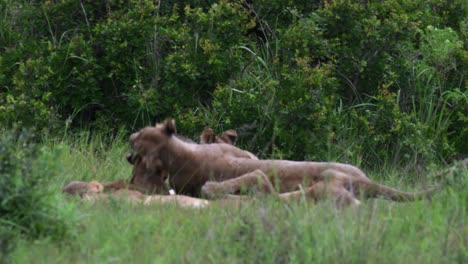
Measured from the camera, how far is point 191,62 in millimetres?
9594

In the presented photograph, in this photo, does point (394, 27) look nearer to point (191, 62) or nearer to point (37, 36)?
point (191, 62)

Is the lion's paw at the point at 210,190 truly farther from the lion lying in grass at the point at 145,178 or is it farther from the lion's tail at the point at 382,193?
the lion's tail at the point at 382,193

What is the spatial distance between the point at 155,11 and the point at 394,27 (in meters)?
2.39

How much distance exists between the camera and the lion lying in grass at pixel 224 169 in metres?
6.62

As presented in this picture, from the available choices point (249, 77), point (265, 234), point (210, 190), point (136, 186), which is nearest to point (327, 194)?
point (210, 190)

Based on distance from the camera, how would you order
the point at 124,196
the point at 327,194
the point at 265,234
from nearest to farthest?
1. the point at 265,234
2. the point at 327,194
3. the point at 124,196

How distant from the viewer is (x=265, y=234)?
5078 mm

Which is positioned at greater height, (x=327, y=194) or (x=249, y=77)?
(x=327, y=194)

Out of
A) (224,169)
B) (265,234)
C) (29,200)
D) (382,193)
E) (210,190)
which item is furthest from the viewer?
(224,169)

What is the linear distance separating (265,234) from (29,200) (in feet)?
4.23

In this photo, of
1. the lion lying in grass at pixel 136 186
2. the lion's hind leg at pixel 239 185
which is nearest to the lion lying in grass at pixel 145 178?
the lion lying in grass at pixel 136 186

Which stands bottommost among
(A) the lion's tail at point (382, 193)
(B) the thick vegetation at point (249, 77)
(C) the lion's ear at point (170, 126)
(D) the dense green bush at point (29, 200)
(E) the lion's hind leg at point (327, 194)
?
(B) the thick vegetation at point (249, 77)

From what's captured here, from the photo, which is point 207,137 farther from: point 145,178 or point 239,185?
point 239,185

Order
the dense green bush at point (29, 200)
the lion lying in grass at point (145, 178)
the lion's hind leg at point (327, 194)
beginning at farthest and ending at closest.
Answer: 1. the lion lying in grass at point (145, 178)
2. the lion's hind leg at point (327, 194)
3. the dense green bush at point (29, 200)
